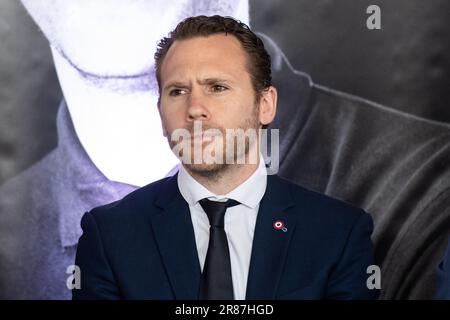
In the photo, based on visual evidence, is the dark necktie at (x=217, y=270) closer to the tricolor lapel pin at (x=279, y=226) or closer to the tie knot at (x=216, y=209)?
the tie knot at (x=216, y=209)

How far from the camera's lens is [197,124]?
1.94 meters

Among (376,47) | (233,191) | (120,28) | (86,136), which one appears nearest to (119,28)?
(120,28)

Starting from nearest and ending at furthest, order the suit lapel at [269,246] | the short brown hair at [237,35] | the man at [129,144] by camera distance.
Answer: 1. the suit lapel at [269,246]
2. the short brown hair at [237,35]
3. the man at [129,144]

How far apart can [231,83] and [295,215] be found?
43cm

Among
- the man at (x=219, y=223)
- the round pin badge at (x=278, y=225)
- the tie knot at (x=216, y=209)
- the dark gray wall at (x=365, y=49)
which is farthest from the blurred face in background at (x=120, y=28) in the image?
the round pin badge at (x=278, y=225)

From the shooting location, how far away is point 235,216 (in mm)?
2023

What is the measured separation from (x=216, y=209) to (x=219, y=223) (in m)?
0.04

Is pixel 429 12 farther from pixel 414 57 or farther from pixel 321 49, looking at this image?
pixel 321 49

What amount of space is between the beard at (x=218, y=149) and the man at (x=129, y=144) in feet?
1.28

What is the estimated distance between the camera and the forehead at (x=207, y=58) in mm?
1997

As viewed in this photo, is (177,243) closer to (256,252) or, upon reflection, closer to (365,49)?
(256,252)

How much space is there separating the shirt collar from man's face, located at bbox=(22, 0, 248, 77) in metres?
0.55

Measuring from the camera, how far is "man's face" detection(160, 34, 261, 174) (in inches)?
77.2
